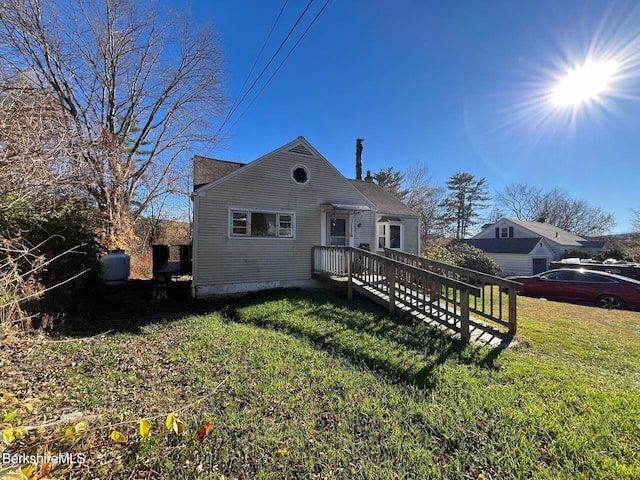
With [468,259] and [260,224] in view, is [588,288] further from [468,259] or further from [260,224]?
[260,224]

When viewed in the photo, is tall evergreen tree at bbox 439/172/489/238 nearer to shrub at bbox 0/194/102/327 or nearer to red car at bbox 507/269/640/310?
red car at bbox 507/269/640/310

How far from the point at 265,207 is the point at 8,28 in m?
14.6

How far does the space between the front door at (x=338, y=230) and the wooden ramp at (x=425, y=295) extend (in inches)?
53.5

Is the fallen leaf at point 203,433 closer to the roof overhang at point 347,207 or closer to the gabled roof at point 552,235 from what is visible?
the roof overhang at point 347,207

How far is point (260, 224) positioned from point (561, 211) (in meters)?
47.7

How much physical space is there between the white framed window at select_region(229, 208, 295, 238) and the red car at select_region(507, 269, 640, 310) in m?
10.9

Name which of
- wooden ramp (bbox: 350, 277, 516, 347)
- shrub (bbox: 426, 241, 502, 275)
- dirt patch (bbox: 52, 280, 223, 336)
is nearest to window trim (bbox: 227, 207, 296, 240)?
dirt patch (bbox: 52, 280, 223, 336)

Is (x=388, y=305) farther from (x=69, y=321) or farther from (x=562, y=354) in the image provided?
(x=69, y=321)

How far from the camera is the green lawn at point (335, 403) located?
7.22ft

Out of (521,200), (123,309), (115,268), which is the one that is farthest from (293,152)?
(521,200)

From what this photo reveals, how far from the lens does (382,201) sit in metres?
15.4

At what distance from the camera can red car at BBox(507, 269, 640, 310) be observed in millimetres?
10023

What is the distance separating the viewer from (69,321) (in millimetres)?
5617

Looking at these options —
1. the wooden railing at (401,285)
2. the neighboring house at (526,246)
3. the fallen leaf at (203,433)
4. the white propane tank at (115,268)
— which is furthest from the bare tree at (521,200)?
the fallen leaf at (203,433)
